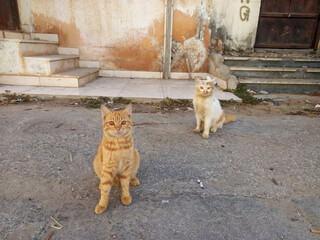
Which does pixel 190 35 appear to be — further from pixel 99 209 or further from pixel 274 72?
pixel 99 209

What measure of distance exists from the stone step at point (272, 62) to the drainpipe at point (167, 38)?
197 centimetres

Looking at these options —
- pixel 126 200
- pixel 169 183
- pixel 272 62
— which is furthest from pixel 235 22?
pixel 126 200

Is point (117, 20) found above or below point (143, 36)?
above

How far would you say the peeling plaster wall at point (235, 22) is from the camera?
736 cm

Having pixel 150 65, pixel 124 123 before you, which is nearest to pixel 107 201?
pixel 124 123

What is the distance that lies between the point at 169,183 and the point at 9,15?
8118 mm

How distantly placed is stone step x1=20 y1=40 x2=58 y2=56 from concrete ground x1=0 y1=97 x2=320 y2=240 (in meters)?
2.75

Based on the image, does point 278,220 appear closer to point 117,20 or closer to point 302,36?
point 117,20

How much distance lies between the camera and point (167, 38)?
7.46 meters

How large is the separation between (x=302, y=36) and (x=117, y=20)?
674 centimetres

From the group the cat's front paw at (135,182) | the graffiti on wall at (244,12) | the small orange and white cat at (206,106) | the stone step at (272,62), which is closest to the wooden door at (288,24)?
the graffiti on wall at (244,12)

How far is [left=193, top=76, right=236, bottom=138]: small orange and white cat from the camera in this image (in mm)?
3372

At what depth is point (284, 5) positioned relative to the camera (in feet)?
24.9

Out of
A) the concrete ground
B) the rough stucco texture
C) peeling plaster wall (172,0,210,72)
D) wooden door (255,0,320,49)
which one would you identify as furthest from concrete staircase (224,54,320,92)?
the concrete ground
